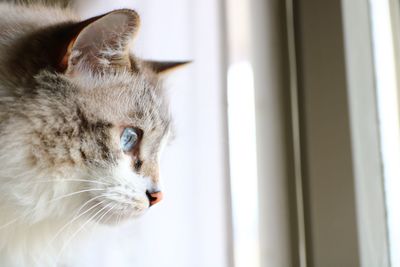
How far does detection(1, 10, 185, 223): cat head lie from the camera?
2.65 feet

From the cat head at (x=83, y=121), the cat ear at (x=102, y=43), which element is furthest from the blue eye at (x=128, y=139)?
the cat ear at (x=102, y=43)

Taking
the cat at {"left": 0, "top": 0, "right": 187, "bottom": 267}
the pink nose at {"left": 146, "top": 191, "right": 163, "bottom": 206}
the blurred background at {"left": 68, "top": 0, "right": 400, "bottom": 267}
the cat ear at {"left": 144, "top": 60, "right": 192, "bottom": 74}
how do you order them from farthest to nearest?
the blurred background at {"left": 68, "top": 0, "right": 400, "bottom": 267} → the cat ear at {"left": 144, "top": 60, "right": 192, "bottom": 74} → the pink nose at {"left": 146, "top": 191, "right": 163, "bottom": 206} → the cat at {"left": 0, "top": 0, "right": 187, "bottom": 267}

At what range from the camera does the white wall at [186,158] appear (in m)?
1.06

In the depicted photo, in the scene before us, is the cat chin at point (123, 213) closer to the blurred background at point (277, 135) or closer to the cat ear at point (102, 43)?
the blurred background at point (277, 135)

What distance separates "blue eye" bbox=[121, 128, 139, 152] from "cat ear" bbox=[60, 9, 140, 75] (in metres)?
0.12

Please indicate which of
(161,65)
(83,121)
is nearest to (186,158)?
(161,65)

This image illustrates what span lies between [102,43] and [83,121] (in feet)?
0.47

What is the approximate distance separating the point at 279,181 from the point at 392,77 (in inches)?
16.1

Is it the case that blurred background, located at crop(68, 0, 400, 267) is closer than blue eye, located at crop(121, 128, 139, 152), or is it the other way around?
blue eye, located at crop(121, 128, 139, 152)

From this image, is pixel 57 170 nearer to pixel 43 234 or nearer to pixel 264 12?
pixel 43 234

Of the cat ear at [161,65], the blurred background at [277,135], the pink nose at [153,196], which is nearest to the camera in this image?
the pink nose at [153,196]

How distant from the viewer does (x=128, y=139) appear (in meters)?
0.91

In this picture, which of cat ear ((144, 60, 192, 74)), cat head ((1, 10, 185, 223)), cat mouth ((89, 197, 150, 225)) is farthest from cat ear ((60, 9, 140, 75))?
cat mouth ((89, 197, 150, 225))

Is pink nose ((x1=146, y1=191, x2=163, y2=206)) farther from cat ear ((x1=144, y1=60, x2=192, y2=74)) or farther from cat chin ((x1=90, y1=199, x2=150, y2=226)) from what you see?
cat ear ((x1=144, y1=60, x2=192, y2=74))
